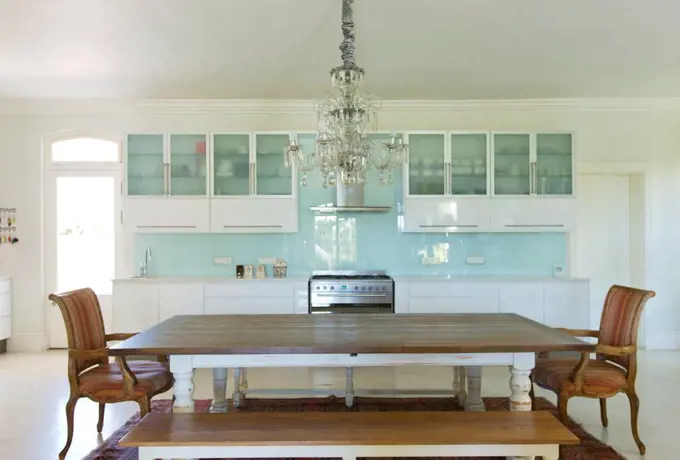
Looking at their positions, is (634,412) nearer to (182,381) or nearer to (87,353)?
(182,381)

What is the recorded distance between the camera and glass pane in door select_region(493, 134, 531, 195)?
4.50 meters

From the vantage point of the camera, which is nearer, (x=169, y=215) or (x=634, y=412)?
(x=634, y=412)

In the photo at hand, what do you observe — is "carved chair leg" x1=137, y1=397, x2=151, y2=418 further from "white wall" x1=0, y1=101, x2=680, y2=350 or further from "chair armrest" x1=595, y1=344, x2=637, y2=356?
"white wall" x1=0, y1=101, x2=680, y2=350

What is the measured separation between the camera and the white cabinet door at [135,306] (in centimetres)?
422

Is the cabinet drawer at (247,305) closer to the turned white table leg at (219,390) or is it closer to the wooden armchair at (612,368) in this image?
the turned white table leg at (219,390)

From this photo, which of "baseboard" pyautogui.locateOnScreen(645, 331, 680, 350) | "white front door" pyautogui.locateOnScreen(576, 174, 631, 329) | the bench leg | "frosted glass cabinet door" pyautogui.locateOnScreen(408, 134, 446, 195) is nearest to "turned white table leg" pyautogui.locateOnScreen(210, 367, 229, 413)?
the bench leg

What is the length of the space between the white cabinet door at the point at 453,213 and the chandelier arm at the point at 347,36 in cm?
206

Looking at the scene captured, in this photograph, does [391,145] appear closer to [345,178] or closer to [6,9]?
[345,178]

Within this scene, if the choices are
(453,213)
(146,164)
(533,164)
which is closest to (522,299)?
(453,213)

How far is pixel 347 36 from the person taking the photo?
2736 mm

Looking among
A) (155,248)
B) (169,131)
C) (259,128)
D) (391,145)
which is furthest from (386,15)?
(155,248)

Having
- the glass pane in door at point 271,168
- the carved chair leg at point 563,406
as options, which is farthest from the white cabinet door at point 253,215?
the carved chair leg at point 563,406

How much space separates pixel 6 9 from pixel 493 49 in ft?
11.1

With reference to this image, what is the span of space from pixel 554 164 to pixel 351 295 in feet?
7.83
